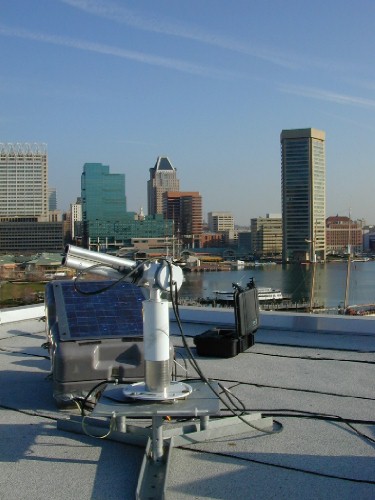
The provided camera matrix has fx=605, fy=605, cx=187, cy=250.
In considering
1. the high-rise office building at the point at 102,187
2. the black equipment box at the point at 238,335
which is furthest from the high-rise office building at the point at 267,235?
the black equipment box at the point at 238,335

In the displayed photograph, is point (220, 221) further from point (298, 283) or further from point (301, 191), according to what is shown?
point (298, 283)

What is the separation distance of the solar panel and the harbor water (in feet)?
123

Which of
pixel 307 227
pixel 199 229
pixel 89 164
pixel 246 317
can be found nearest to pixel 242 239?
pixel 199 229

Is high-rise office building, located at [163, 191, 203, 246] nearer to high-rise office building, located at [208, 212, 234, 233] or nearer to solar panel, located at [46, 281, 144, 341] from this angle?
high-rise office building, located at [208, 212, 234, 233]

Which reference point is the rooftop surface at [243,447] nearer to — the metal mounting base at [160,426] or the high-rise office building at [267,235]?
the metal mounting base at [160,426]

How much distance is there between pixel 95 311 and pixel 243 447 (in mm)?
1838

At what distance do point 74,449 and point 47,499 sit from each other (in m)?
0.62

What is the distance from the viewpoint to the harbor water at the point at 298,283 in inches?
2053

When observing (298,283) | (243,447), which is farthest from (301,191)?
(243,447)

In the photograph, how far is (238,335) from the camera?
569cm

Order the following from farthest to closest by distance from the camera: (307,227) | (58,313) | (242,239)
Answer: (242,239) → (307,227) → (58,313)

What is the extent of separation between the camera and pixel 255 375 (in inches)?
196

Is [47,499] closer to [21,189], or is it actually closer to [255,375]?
[255,375]

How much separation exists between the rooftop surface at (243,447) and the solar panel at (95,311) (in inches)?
21.7
